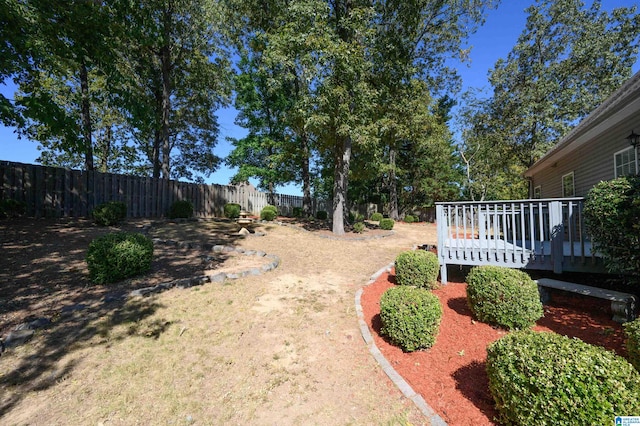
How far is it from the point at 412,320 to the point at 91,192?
13.9 meters

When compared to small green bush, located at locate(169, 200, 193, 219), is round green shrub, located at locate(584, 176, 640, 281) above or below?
below

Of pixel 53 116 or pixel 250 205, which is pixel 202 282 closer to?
pixel 53 116

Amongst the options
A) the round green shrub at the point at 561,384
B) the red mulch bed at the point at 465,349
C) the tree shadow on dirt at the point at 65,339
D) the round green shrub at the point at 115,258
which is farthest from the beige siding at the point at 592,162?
the round green shrub at the point at 115,258

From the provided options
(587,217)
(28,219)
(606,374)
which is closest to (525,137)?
(587,217)

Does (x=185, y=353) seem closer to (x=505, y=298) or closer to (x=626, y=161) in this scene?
(x=505, y=298)

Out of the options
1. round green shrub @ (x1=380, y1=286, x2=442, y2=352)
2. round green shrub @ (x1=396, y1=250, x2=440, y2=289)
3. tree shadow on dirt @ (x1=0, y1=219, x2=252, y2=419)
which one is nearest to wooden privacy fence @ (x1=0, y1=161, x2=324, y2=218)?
tree shadow on dirt @ (x1=0, y1=219, x2=252, y2=419)

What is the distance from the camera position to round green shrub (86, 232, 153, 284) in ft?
16.7

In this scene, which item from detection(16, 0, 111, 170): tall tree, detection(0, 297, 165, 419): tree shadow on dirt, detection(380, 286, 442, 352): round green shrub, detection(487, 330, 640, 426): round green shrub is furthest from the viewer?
detection(16, 0, 111, 170): tall tree

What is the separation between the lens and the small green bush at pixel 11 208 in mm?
8781

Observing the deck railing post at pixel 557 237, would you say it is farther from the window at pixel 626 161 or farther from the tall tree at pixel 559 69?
the tall tree at pixel 559 69

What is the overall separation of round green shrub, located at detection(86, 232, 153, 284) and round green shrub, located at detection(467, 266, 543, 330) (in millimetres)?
6355

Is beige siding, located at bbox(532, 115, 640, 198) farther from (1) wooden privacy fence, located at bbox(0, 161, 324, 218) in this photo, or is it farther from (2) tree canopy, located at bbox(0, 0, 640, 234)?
(1) wooden privacy fence, located at bbox(0, 161, 324, 218)

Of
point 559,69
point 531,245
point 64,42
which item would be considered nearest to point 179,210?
point 64,42

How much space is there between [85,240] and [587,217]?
460 inches
